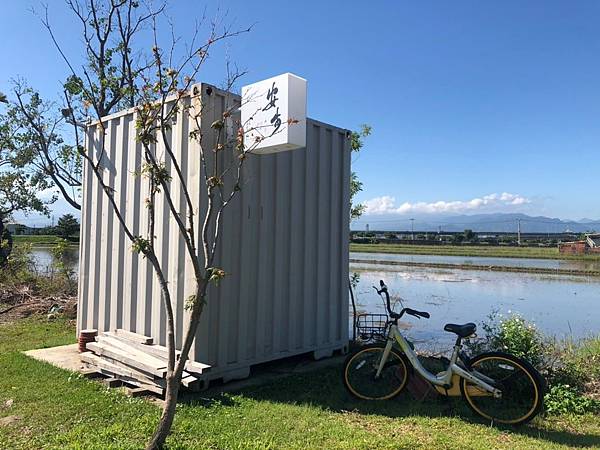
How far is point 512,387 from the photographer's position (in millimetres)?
4246

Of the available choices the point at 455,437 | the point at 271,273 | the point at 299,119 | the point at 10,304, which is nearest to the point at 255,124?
the point at 299,119

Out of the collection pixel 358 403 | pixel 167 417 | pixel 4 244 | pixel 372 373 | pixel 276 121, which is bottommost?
pixel 358 403

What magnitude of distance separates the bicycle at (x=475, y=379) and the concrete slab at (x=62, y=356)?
319cm

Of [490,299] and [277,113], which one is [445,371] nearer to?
[277,113]

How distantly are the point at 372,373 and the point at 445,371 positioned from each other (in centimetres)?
74

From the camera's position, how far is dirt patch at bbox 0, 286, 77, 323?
9.14 meters

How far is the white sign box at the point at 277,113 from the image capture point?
454 centimetres

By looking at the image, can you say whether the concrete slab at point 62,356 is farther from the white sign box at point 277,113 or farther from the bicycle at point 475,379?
the white sign box at point 277,113

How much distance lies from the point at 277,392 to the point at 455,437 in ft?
6.03

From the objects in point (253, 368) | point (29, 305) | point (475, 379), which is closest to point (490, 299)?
point (253, 368)

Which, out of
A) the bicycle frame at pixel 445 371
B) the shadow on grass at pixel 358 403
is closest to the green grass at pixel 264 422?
the shadow on grass at pixel 358 403

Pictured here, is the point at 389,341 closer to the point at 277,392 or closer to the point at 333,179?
the point at 277,392

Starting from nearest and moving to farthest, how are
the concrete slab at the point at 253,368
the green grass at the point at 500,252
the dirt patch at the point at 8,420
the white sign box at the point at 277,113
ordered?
the dirt patch at the point at 8,420 → the white sign box at the point at 277,113 → the concrete slab at the point at 253,368 → the green grass at the point at 500,252

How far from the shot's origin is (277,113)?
4621mm
